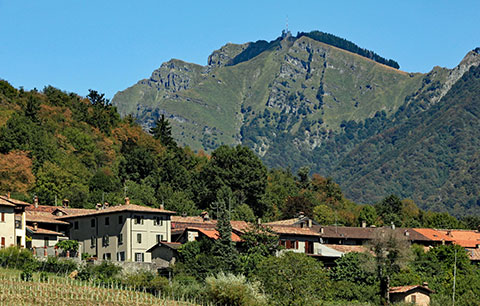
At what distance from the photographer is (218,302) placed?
68.0m

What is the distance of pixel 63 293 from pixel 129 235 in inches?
1070

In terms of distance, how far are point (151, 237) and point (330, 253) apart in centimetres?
1950

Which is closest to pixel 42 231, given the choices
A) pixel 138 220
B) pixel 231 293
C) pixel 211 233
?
pixel 138 220

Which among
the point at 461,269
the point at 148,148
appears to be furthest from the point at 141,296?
the point at 148,148

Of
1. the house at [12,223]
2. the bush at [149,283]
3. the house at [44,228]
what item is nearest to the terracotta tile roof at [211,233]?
the house at [44,228]

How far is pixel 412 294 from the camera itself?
85125 millimetres

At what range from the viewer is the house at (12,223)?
251ft

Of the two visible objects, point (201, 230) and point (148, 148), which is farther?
point (148, 148)

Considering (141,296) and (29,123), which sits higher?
(29,123)

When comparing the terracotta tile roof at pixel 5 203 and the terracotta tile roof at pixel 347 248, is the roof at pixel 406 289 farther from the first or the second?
the terracotta tile roof at pixel 5 203

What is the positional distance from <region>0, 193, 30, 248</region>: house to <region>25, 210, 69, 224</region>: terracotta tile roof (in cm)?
525

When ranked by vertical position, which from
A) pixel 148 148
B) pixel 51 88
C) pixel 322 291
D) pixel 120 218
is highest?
pixel 51 88

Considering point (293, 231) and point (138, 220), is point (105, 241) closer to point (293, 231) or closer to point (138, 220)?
point (138, 220)

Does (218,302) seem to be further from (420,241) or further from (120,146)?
(120,146)
